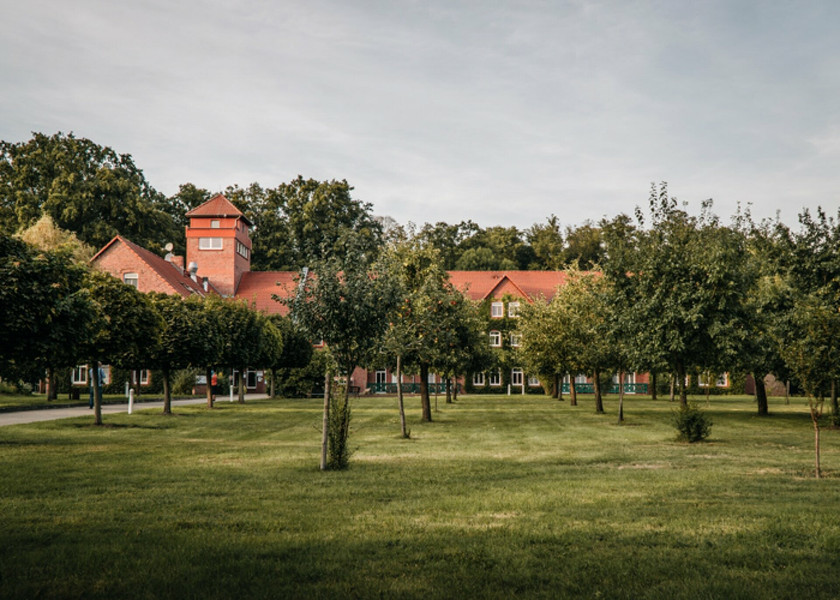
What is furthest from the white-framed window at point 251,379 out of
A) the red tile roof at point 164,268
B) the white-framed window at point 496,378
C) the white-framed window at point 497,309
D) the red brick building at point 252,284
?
the white-framed window at point 497,309

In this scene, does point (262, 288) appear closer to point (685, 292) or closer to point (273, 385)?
point (273, 385)

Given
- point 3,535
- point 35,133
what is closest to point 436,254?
point 3,535

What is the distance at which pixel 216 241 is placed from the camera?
68438 millimetres

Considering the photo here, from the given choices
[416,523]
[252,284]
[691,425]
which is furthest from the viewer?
[252,284]

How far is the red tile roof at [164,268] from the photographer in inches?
2245

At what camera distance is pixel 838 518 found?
9438 mm

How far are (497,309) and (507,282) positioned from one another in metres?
2.88

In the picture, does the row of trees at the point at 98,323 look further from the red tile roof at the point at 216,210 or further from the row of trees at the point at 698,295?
the red tile roof at the point at 216,210

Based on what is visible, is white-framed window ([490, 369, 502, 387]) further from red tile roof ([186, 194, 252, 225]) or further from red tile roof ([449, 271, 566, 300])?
red tile roof ([186, 194, 252, 225])

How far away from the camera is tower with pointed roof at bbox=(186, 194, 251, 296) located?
67.8m

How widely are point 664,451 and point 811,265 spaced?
51.5ft

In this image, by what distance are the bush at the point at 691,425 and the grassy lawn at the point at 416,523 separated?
2.67m

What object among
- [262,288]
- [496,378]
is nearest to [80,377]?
[262,288]

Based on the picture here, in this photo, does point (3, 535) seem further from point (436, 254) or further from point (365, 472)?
point (436, 254)
